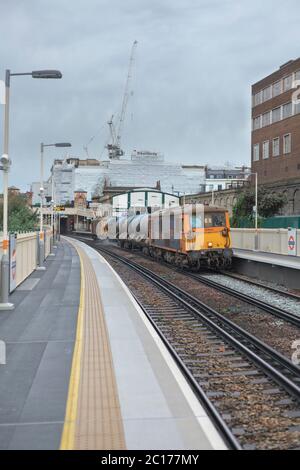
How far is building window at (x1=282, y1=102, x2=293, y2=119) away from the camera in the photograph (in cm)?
5766

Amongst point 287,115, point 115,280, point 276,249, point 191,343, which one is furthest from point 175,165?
point 191,343

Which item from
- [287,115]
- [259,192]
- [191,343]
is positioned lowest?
[191,343]

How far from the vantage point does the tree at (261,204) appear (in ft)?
172

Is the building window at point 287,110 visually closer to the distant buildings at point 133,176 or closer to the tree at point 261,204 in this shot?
the tree at point 261,204

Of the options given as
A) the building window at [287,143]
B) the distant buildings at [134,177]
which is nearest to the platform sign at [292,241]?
the building window at [287,143]

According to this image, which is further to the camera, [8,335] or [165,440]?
[8,335]

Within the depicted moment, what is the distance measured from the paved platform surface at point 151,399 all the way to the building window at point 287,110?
168ft

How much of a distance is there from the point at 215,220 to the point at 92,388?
775 inches

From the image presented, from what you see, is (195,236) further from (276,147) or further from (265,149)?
(265,149)

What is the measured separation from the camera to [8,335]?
33.2 feet

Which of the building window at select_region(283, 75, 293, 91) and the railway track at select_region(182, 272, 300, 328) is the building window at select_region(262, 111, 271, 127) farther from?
the railway track at select_region(182, 272, 300, 328)

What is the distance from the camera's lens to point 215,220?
1024 inches
